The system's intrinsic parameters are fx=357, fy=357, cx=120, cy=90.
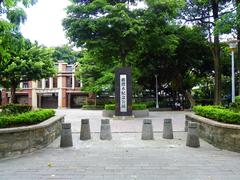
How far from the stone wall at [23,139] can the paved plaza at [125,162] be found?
0.23 metres

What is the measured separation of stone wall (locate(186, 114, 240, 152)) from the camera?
9430 mm

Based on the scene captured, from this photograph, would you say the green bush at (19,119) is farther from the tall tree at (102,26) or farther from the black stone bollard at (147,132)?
the tall tree at (102,26)

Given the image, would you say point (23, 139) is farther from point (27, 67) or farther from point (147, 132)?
point (27, 67)

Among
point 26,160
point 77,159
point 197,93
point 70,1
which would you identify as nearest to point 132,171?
point 77,159

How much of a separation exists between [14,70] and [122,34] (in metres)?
10.3

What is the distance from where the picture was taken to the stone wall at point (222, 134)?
9.43 meters

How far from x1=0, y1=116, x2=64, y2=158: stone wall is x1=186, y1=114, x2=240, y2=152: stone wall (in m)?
4.94

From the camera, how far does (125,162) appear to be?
8055 mm

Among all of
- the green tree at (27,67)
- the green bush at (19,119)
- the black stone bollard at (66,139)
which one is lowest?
the black stone bollard at (66,139)

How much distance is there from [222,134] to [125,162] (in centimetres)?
340

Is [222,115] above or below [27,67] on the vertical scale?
below

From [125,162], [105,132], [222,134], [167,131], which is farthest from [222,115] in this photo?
[125,162]

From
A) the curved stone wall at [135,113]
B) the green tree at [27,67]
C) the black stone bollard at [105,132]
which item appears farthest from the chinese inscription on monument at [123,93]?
the black stone bollard at [105,132]

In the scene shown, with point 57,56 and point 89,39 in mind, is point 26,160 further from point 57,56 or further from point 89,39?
point 57,56
